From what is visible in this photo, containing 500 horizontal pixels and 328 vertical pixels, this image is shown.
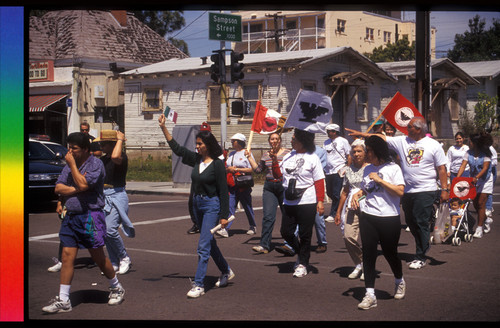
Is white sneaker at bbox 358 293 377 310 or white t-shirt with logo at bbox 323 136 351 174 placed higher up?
white t-shirt with logo at bbox 323 136 351 174

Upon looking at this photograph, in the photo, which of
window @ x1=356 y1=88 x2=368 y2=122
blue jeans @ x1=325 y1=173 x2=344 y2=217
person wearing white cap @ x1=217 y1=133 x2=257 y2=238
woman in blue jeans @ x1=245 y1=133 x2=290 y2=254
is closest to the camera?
woman in blue jeans @ x1=245 y1=133 x2=290 y2=254

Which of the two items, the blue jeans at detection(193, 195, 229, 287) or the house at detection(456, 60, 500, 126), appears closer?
the blue jeans at detection(193, 195, 229, 287)

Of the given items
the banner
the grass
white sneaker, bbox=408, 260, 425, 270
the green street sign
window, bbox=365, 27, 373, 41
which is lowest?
white sneaker, bbox=408, 260, 425, 270

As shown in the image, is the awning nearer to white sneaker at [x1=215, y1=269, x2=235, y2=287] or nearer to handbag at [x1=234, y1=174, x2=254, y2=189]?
handbag at [x1=234, y1=174, x2=254, y2=189]

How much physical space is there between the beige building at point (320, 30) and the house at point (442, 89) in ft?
60.8

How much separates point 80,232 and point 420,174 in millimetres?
4352

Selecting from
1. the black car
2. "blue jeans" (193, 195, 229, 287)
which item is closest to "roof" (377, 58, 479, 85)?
the black car

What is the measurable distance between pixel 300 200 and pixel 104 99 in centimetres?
Result: 2637

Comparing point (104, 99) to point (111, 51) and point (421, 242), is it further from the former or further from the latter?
point (421, 242)

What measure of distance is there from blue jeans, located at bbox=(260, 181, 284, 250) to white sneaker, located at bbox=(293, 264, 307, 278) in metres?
1.72

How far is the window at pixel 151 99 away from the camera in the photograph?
103ft

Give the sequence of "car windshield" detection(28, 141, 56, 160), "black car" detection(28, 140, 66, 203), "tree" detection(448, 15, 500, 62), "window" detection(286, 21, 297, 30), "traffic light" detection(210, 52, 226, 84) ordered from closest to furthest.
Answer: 1. "black car" detection(28, 140, 66, 203)
2. "car windshield" detection(28, 141, 56, 160)
3. "traffic light" detection(210, 52, 226, 84)
4. "tree" detection(448, 15, 500, 62)
5. "window" detection(286, 21, 297, 30)

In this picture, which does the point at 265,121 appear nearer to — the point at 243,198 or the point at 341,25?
the point at 243,198

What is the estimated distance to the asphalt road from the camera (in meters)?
6.24
